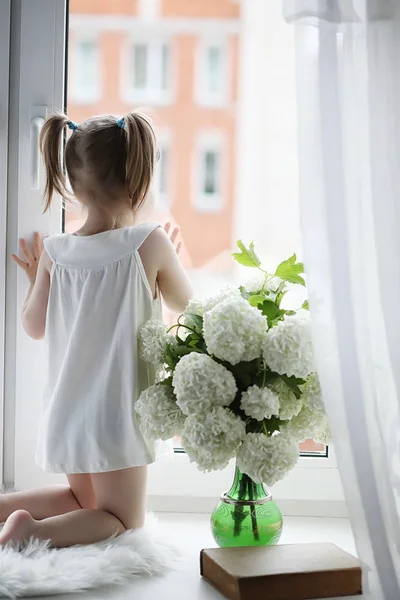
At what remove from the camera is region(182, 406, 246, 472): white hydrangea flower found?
4.11 feet

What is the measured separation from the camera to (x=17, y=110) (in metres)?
1.62

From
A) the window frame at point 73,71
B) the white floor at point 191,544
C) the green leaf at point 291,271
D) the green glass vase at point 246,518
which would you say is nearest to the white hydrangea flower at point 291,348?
the green leaf at point 291,271

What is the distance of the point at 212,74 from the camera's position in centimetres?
163

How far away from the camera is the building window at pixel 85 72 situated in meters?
1.64

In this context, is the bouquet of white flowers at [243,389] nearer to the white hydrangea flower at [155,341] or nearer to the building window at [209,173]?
the white hydrangea flower at [155,341]

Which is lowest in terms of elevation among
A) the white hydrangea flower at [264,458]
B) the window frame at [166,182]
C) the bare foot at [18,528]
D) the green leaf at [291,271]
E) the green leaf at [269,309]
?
the bare foot at [18,528]

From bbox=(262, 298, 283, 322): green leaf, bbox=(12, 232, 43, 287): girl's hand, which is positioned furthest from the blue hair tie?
bbox=(262, 298, 283, 322): green leaf

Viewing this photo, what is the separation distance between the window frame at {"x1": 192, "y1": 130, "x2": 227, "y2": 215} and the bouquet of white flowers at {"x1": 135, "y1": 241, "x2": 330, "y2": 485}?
1.16 feet

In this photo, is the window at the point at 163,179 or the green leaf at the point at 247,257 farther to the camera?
the window at the point at 163,179

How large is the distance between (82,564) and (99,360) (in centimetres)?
38

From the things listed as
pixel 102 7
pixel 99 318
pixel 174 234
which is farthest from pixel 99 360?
pixel 102 7

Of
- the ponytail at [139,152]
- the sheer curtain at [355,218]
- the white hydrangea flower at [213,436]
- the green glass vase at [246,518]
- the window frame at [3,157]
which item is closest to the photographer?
the sheer curtain at [355,218]

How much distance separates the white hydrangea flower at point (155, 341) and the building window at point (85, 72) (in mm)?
554

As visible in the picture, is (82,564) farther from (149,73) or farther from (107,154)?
(149,73)
